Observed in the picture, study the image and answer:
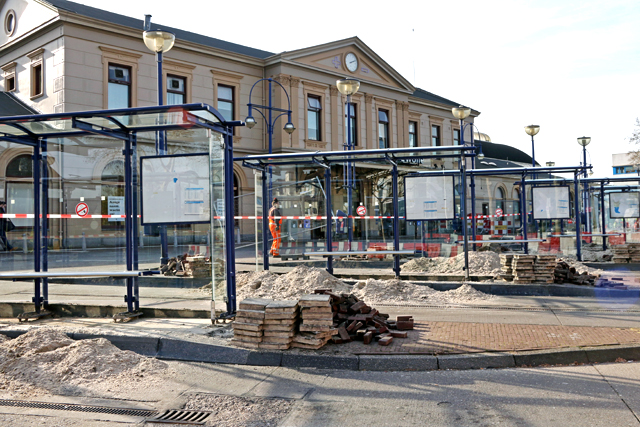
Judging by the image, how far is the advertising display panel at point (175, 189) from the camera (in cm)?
777

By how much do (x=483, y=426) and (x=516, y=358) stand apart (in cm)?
197

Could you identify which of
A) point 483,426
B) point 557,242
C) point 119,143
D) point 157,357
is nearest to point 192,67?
point 557,242

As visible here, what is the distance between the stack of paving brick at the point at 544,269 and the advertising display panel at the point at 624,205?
1334cm

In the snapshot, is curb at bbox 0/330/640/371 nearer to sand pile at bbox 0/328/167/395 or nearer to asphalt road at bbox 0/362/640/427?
asphalt road at bbox 0/362/640/427

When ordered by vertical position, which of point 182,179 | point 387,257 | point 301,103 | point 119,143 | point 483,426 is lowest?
point 483,426

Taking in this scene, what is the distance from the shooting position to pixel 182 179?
7.97 meters

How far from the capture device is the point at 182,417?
4.55 m

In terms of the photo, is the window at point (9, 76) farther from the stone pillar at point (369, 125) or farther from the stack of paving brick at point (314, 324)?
the stack of paving brick at point (314, 324)

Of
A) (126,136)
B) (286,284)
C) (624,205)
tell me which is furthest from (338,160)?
(624,205)

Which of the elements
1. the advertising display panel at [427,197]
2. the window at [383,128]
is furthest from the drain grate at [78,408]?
the window at [383,128]

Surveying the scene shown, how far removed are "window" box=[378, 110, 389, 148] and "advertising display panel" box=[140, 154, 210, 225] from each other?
3058cm

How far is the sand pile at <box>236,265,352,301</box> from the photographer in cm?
1016

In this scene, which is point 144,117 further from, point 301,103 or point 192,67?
point 301,103

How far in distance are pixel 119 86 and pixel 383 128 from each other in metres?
18.6
